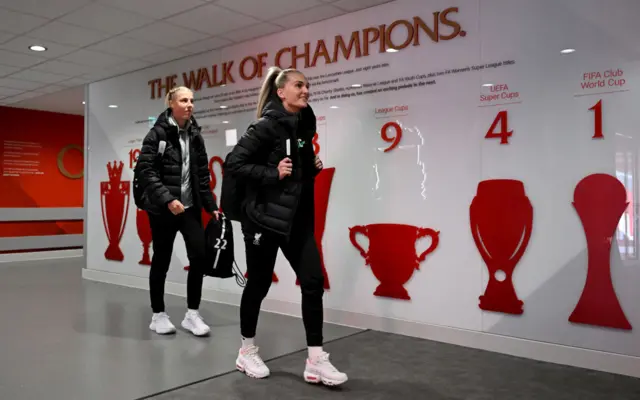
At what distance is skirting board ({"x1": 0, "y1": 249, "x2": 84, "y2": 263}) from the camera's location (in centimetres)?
854

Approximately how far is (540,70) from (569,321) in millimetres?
1502

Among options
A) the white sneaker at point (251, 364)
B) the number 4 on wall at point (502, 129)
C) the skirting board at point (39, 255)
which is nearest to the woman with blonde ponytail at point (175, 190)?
the white sneaker at point (251, 364)

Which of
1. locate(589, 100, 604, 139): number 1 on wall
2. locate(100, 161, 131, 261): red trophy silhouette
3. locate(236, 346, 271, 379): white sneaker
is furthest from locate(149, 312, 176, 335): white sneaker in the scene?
locate(589, 100, 604, 139): number 1 on wall

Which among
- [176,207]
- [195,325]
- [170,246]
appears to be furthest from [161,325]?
[176,207]

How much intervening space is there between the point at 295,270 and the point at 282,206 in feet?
1.12

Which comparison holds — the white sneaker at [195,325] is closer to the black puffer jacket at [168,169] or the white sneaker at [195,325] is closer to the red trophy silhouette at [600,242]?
the black puffer jacket at [168,169]

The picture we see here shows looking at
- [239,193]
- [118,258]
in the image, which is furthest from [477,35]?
[118,258]

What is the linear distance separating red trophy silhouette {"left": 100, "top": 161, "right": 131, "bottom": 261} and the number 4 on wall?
14.4 ft

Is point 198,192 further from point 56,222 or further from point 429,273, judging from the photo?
point 56,222

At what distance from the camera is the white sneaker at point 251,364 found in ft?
8.87

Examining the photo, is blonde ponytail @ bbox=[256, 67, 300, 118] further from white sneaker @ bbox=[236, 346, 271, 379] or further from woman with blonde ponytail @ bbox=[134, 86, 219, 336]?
white sneaker @ bbox=[236, 346, 271, 379]

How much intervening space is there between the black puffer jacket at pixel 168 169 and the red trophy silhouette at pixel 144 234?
247cm

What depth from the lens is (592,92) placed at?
9.80 feet

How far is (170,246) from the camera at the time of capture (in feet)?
11.9
